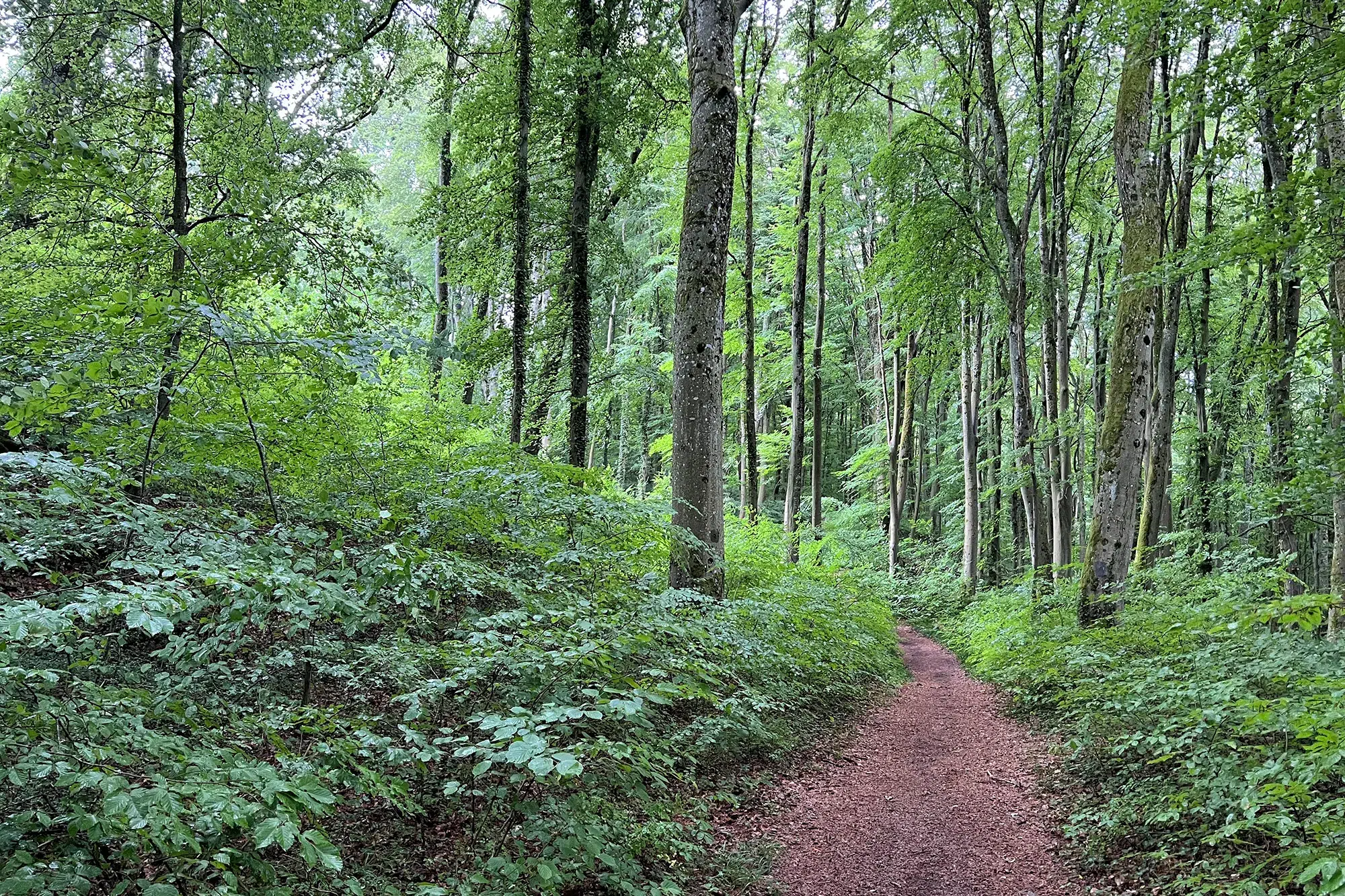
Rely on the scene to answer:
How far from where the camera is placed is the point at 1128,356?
8836 millimetres

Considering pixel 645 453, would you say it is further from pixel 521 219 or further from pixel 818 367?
pixel 521 219

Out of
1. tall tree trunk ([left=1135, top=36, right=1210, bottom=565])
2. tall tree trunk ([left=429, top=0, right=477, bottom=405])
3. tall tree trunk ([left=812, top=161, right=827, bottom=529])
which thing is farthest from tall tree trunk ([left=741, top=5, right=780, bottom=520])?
tall tree trunk ([left=1135, top=36, right=1210, bottom=565])

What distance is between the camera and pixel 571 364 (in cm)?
1075

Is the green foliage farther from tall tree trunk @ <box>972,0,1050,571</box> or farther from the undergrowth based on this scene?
tall tree trunk @ <box>972,0,1050,571</box>

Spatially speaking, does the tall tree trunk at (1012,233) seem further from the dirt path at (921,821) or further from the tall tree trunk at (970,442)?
the dirt path at (921,821)

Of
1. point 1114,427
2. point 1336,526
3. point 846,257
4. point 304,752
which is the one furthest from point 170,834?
point 846,257

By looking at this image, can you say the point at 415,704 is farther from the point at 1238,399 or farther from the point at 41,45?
the point at 1238,399

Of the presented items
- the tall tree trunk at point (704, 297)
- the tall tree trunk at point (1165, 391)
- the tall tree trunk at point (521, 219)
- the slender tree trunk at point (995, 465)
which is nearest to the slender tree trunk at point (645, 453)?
the slender tree trunk at point (995, 465)

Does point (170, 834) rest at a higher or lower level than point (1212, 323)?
lower

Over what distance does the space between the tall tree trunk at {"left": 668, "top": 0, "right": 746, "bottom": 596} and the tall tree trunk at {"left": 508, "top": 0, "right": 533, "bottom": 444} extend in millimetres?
3896

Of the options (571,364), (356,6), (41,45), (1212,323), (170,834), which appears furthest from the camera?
(1212,323)

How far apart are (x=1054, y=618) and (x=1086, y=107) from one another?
42.3 feet

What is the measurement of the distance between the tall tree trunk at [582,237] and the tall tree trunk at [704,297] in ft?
12.4

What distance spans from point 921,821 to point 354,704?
4184mm
